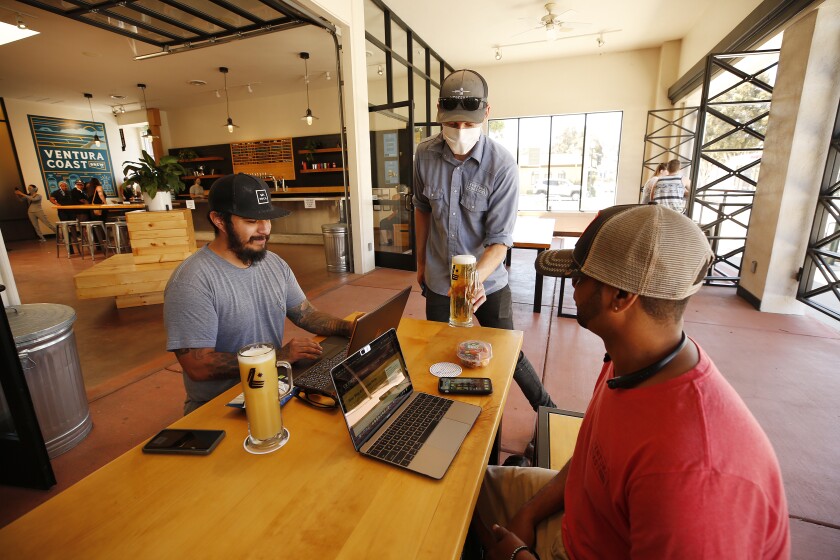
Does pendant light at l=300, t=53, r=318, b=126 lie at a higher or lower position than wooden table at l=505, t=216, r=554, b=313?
higher

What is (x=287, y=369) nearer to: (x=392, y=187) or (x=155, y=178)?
(x=155, y=178)

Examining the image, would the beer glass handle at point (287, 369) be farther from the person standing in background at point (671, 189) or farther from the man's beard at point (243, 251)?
the person standing in background at point (671, 189)

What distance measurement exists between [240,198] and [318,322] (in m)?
0.59

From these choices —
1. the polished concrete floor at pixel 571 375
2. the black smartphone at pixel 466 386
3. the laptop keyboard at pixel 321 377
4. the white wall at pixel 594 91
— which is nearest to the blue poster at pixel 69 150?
the polished concrete floor at pixel 571 375

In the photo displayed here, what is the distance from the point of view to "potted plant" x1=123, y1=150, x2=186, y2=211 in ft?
13.8

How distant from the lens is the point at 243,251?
1568 mm

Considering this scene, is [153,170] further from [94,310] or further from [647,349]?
[647,349]

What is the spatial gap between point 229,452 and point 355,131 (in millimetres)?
4861

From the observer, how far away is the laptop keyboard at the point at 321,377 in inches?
46.7

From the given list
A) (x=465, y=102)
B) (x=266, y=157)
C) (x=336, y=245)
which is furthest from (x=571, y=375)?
(x=266, y=157)

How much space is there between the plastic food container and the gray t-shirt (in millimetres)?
840

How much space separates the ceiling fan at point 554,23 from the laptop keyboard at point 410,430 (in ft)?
21.7

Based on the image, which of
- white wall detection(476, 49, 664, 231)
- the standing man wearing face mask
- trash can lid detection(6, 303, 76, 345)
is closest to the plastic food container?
the standing man wearing face mask

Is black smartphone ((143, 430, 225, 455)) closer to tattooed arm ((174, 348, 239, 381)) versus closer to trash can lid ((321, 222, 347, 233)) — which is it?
tattooed arm ((174, 348, 239, 381))
